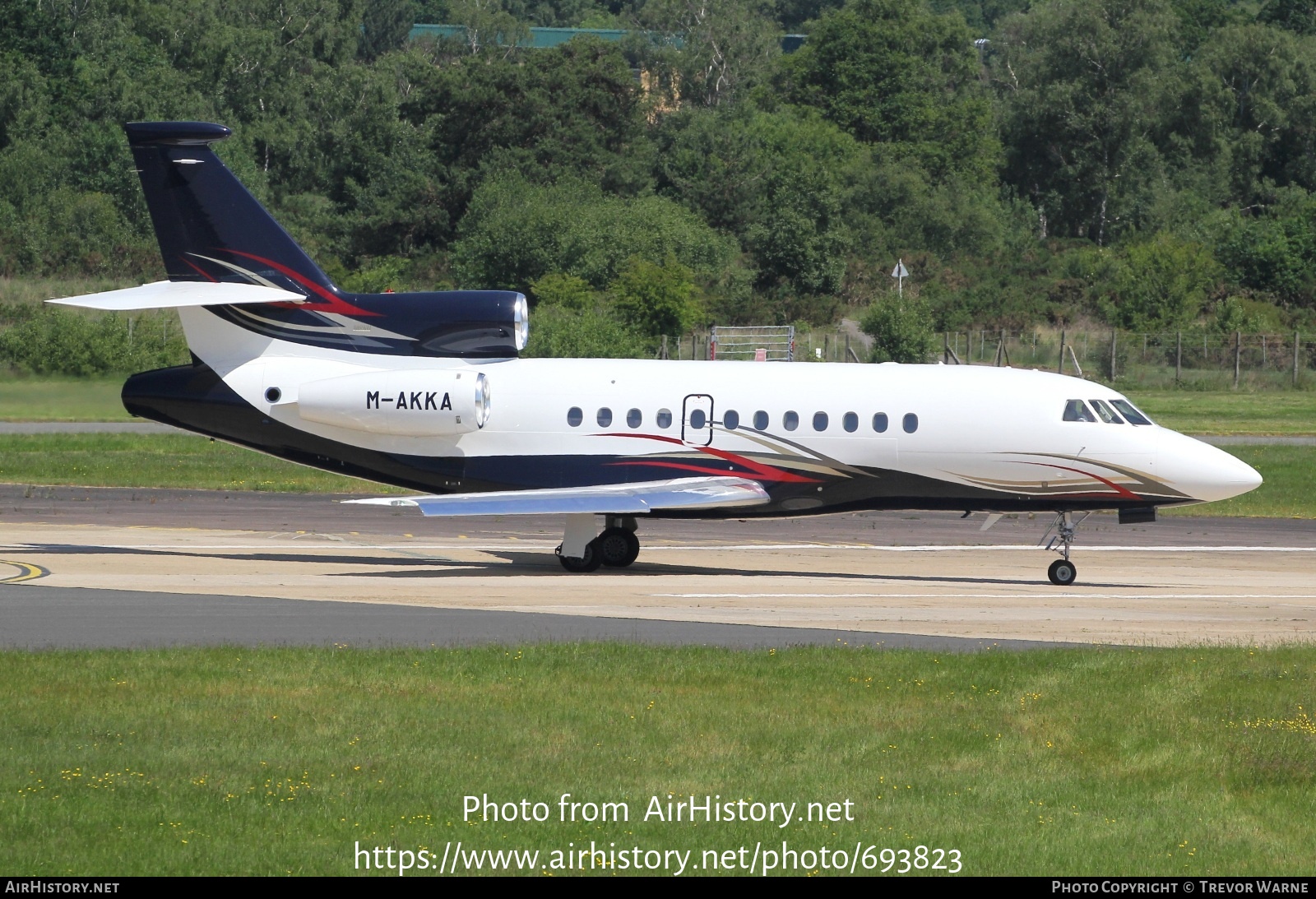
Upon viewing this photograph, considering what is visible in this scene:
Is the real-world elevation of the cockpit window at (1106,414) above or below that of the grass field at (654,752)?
above

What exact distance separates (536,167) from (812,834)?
72403mm

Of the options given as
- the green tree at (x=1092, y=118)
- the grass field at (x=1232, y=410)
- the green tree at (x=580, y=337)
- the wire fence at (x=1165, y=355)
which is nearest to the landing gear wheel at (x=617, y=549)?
the green tree at (x=580, y=337)

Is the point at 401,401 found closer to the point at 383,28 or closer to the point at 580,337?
the point at 580,337

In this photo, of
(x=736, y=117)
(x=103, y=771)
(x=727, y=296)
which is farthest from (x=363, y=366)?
(x=736, y=117)

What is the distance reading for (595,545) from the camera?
86.5 ft

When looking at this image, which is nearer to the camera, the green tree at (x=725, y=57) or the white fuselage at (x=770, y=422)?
the white fuselage at (x=770, y=422)

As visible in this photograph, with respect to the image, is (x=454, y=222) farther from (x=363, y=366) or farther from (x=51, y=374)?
(x=363, y=366)

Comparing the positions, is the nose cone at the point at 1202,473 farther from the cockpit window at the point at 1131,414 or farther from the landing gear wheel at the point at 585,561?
the landing gear wheel at the point at 585,561

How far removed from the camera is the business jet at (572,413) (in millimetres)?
25672

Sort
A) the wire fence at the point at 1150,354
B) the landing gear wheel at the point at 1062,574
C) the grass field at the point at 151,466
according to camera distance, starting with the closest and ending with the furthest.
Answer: the landing gear wheel at the point at 1062,574, the grass field at the point at 151,466, the wire fence at the point at 1150,354

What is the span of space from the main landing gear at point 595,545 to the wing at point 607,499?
71cm

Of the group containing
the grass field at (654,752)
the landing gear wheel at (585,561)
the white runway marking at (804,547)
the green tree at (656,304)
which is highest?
the green tree at (656,304)

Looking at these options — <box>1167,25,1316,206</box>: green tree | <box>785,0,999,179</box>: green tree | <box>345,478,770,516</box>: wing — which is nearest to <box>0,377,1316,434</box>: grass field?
<box>345,478,770,516</box>: wing

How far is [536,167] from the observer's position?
268ft
